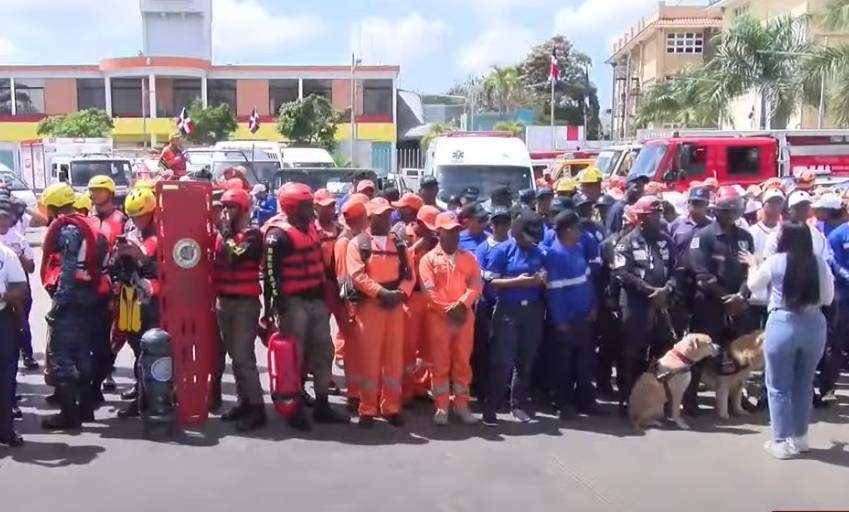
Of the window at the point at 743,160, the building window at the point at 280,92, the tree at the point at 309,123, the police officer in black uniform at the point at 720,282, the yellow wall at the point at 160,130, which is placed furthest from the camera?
the building window at the point at 280,92

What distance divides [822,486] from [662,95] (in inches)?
1532

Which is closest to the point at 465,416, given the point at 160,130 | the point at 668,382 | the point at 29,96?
the point at 668,382

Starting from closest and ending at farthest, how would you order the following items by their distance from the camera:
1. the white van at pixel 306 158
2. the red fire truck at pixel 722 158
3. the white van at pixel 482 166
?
the white van at pixel 482 166 < the red fire truck at pixel 722 158 < the white van at pixel 306 158

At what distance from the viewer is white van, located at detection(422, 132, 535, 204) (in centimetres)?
1506

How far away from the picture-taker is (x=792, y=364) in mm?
6520

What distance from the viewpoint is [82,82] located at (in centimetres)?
5722

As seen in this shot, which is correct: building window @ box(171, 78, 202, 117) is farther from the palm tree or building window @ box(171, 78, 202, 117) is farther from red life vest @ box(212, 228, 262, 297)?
red life vest @ box(212, 228, 262, 297)

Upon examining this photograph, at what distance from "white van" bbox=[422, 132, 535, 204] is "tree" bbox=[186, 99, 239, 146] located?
1306 inches

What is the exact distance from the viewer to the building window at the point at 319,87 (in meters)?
56.8

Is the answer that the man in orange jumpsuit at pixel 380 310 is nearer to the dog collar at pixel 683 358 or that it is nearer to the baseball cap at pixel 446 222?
the baseball cap at pixel 446 222

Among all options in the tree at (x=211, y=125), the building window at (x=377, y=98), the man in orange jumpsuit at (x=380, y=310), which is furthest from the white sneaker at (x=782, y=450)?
the building window at (x=377, y=98)

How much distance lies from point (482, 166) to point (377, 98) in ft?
141

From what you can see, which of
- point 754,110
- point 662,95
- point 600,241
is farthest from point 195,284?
point 662,95

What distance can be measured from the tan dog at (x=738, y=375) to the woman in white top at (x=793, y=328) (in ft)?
2.91
